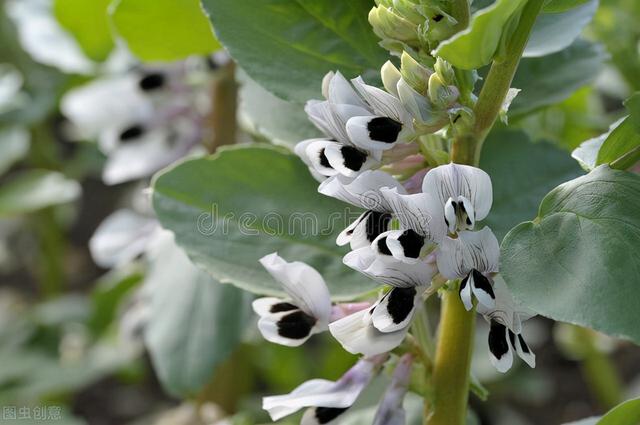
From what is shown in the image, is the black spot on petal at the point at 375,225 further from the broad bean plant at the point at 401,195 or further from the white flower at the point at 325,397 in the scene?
the white flower at the point at 325,397

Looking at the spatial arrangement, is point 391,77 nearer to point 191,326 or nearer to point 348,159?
point 348,159

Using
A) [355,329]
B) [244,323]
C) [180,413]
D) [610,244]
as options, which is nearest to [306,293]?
[355,329]

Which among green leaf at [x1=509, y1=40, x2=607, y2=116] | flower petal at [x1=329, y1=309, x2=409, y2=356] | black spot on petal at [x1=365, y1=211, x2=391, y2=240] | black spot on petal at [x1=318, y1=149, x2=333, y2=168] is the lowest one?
flower petal at [x1=329, y1=309, x2=409, y2=356]

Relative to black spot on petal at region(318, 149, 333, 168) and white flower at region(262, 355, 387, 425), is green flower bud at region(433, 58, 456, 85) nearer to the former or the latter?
black spot on petal at region(318, 149, 333, 168)

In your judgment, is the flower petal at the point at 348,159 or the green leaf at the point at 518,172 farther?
the green leaf at the point at 518,172

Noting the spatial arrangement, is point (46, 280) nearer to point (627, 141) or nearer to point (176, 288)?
point (176, 288)

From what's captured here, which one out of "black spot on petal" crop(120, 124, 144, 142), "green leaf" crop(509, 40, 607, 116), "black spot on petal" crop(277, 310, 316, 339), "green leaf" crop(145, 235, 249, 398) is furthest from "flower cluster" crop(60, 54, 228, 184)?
"black spot on petal" crop(277, 310, 316, 339)

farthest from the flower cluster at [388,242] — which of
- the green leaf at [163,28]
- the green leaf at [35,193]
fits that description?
the green leaf at [35,193]
